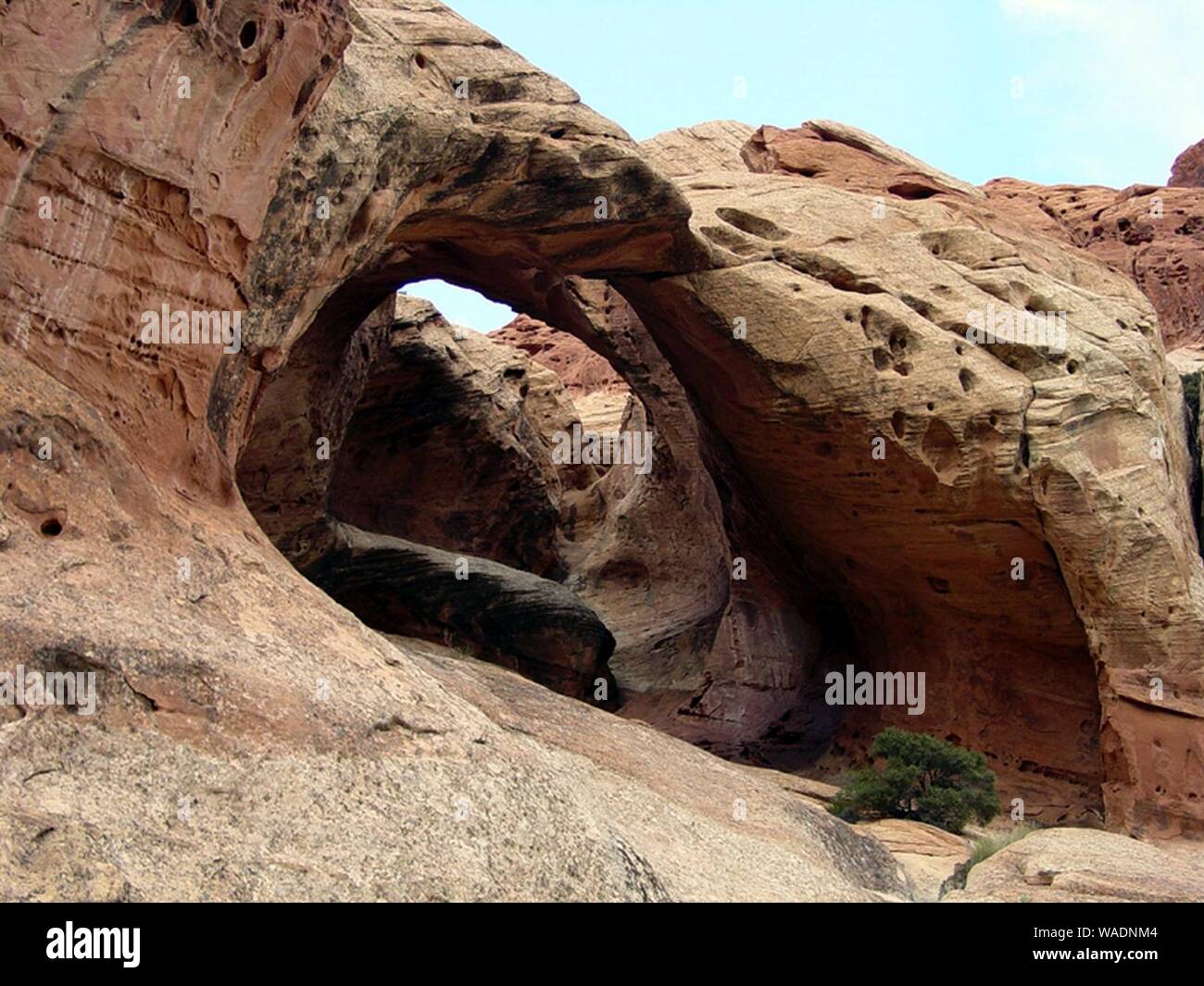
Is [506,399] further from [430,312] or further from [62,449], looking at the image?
[62,449]

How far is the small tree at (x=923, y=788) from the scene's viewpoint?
43.9 ft

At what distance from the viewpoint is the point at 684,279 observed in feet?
51.4

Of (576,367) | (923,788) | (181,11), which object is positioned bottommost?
(923,788)

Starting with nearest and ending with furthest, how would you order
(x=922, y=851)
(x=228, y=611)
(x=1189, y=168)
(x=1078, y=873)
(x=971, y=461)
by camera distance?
(x=228, y=611) < (x=1078, y=873) < (x=922, y=851) < (x=971, y=461) < (x=1189, y=168)

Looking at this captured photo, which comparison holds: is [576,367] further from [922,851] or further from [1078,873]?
[1078,873]

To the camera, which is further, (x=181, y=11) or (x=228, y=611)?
(x=181, y=11)

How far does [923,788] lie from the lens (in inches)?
539

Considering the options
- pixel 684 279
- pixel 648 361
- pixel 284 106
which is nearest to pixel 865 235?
pixel 684 279

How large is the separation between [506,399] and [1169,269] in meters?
12.1

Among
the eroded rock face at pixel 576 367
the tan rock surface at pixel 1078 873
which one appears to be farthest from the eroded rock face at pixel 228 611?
the eroded rock face at pixel 576 367

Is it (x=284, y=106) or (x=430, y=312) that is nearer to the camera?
(x=284, y=106)

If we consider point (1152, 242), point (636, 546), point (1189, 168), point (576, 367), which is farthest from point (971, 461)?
point (1189, 168)

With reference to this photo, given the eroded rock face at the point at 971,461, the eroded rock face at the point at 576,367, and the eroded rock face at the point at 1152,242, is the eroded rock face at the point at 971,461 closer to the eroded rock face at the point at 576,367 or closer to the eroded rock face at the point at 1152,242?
the eroded rock face at the point at 1152,242

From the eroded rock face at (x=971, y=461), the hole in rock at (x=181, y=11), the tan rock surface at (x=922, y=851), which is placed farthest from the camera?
the eroded rock face at (x=971, y=461)
